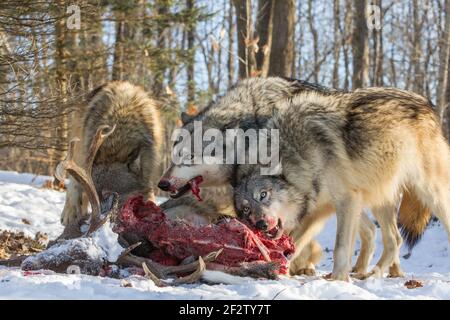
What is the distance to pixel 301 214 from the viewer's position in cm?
628

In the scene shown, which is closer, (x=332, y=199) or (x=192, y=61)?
(x=332, y=199)

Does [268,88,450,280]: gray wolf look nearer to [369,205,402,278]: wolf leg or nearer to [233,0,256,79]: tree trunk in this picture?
[369,205,402,278]: wolf leg

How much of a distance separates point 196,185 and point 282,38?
271 inches

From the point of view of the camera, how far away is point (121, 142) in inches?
307

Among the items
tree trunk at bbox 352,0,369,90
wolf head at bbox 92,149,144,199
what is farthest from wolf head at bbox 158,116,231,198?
tree trunk at bbox 352,0,369,90

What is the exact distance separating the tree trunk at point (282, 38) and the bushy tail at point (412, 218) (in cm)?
633

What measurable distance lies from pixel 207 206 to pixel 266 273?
A: 6.21ft

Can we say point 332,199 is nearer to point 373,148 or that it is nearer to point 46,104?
point 373,148

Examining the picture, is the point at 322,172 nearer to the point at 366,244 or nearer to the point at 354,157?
the point at 354,157

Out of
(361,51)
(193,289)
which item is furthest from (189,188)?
(361,51)

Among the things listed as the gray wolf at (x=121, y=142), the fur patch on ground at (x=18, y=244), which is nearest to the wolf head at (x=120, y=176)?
the gray wolf at (x=121, y=142)

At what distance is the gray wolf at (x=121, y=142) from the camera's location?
7.53m
